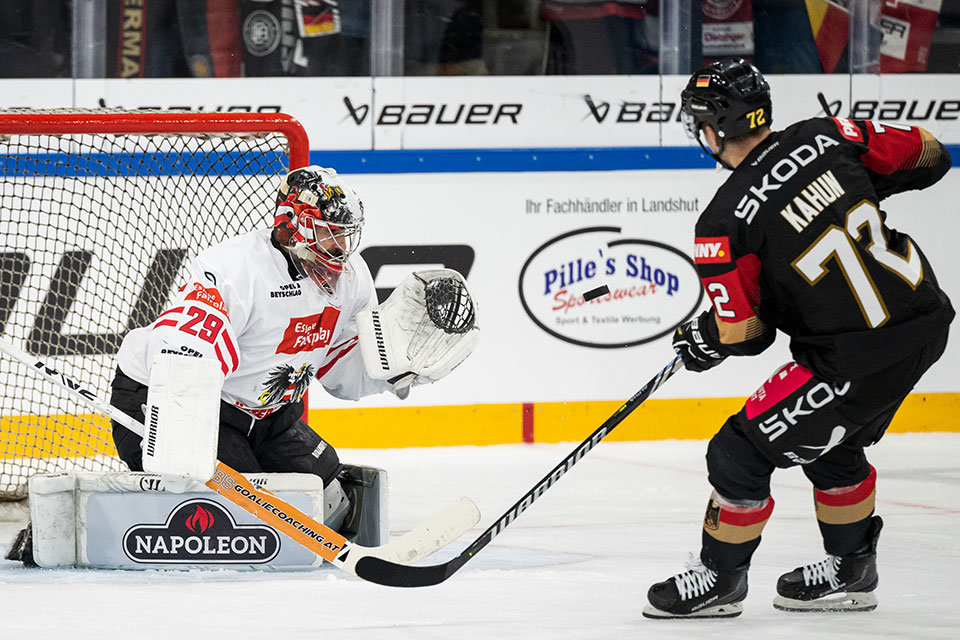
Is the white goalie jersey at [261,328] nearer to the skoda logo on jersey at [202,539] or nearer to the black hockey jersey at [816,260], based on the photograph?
the skoda logo on jersey at [202,539]

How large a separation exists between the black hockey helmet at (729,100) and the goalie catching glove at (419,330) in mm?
723

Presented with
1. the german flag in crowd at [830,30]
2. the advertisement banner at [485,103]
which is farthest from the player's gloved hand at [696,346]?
the german flag in crowd at [830,30]

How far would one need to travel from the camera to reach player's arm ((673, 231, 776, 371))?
2.48m

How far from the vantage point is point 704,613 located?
262cm

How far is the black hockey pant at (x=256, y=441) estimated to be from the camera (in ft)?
10.2

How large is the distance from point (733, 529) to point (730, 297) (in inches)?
17.2

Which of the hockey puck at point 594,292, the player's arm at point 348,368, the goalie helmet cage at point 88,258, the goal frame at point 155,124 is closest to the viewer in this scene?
the hockey puck at point 594,292

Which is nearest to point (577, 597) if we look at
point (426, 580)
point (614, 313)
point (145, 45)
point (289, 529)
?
point (426, 580)

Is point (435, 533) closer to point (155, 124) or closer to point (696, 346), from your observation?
point (696, 346)

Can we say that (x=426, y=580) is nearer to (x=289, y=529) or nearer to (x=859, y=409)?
(x=289, y=529)

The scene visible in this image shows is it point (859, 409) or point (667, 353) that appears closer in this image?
point (859, 409)

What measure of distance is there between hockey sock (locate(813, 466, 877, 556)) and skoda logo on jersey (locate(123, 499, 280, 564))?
114cm

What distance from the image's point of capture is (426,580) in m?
2.71

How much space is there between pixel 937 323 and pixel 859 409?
0.21m
